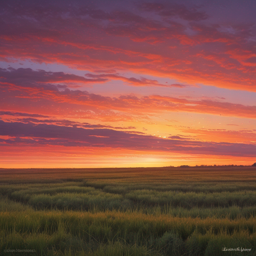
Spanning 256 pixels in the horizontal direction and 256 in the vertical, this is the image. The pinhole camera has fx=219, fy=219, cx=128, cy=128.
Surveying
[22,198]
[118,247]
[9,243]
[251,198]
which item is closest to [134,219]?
[118,247]

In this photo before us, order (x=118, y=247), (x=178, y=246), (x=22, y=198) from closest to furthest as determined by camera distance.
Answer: (x=118, y=247)
(x=178, y=246)
(x=22, y=198)

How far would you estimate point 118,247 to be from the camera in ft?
16.5

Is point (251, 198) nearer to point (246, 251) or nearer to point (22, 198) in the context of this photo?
point (246, 251)

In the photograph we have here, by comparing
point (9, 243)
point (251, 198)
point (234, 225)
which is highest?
point (9, 243)

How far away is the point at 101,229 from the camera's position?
23.1ft

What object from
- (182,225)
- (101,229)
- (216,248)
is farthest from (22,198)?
(216,248)

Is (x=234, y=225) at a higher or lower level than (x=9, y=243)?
lower

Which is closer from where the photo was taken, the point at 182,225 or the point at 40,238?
the point at 40,238

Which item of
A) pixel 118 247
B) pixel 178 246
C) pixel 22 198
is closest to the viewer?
pixel 118 247

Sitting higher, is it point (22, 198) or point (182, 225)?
point (182, 225)

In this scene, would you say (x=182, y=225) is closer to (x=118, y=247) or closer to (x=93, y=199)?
(x=118, y=247)

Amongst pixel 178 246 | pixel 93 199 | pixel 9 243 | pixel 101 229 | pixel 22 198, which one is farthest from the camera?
pixel 22 198

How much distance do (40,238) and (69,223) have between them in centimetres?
218

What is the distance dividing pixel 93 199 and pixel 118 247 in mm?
12382
